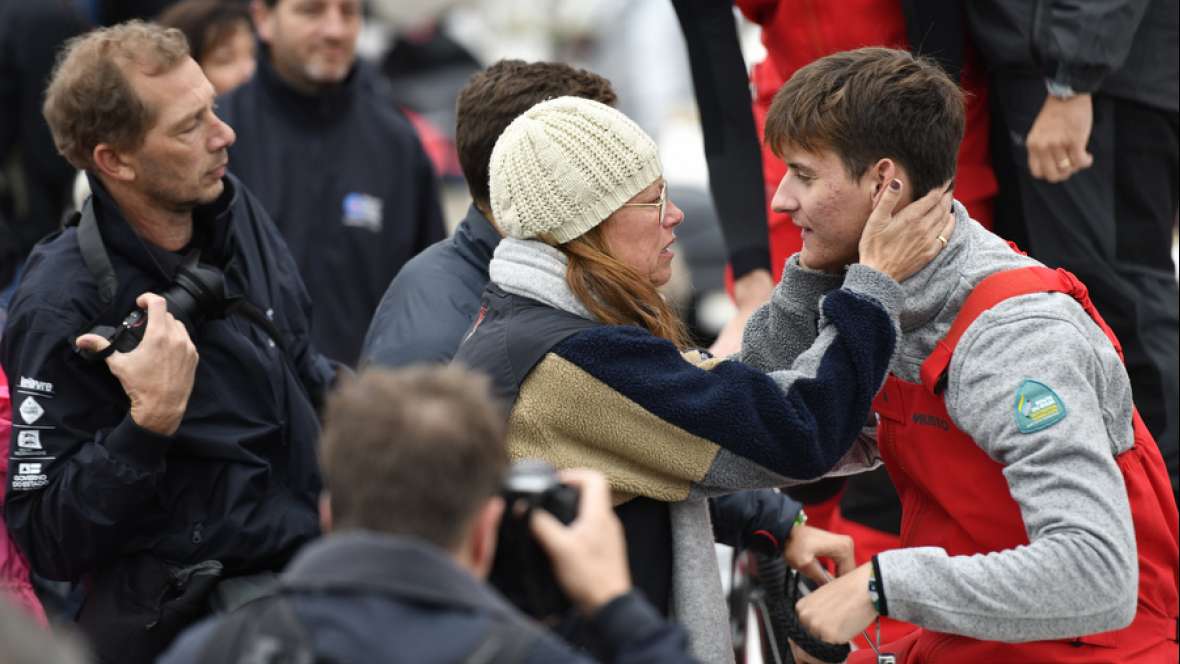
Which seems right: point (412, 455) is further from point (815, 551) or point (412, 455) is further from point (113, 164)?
point (113, 164)

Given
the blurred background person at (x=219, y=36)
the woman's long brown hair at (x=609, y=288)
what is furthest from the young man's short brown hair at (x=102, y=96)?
the blurred background person at (x=219, y=36)

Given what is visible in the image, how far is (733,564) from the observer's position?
449 centimetres

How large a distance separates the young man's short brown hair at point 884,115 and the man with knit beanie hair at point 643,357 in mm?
82

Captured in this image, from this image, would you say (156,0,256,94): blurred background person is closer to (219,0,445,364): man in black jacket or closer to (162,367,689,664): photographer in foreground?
(219,0,445,364): man in black jacket

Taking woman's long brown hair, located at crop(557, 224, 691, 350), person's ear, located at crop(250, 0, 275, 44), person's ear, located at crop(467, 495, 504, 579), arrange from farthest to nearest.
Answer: person's ear, located at crop(250, 0, 275, 44), woman's long brown hair, located at crop(557, 224, 691, 350), person's ear, located at crop(467, 495, 504, 579)

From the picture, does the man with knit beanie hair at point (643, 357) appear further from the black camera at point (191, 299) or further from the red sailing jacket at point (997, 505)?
the black camera at point (191, 299)

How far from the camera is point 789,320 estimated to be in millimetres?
3592

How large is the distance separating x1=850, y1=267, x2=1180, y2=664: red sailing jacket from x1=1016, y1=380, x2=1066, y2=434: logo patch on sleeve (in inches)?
8.6

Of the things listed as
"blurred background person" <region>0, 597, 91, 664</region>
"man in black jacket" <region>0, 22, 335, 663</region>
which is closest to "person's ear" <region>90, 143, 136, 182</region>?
"man in black jacket" <region>0, 22, 335, 663</region>

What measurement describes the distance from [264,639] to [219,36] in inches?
204

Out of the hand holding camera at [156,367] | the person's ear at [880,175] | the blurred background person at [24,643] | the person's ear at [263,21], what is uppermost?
the blurred background person at [24,643]

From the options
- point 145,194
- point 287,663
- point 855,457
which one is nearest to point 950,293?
point 855,457

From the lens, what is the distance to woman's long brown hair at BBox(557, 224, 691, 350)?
330cm

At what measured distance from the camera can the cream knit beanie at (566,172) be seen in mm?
3314
